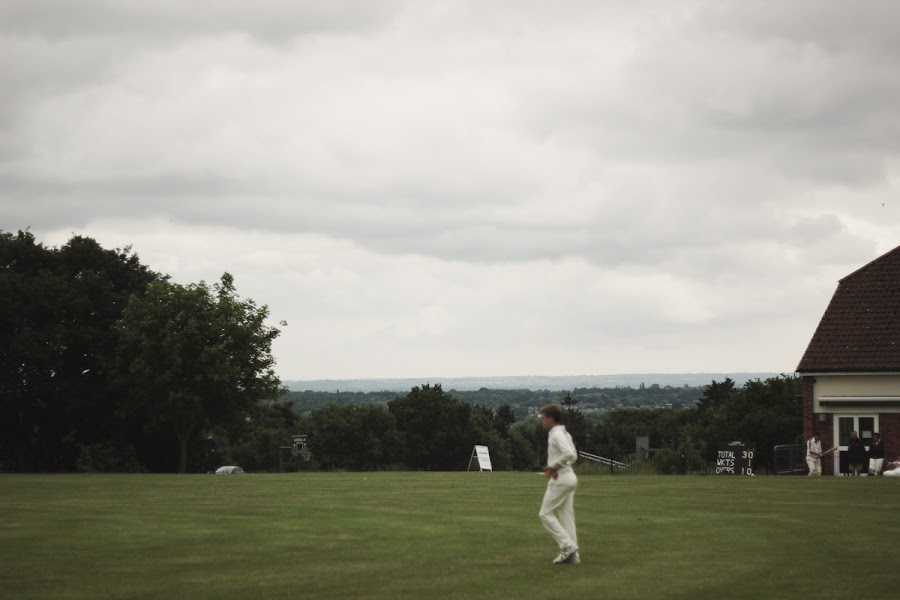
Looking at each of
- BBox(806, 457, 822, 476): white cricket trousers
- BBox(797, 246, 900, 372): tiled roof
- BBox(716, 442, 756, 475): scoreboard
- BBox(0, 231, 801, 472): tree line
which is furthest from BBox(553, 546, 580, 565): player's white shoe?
BBox(0, 231, 801, 472): tree line

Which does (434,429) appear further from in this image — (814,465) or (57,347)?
(814,465)

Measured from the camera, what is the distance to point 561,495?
13641mm

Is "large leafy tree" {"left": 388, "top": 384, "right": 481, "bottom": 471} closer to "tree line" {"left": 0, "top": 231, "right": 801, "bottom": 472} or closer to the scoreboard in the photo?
"tree line" {"left": 0, "top": 231, "right": 801, "bottom": 472}

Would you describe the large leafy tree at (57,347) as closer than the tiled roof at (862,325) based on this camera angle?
No

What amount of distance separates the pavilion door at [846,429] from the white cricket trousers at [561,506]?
29.3 m

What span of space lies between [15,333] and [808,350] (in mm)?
35891

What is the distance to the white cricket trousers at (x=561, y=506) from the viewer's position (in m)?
13.6

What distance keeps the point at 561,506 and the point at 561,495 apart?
0.20 meters

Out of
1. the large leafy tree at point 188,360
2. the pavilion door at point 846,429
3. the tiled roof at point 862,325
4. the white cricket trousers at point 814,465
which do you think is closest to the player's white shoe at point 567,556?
the white cricket trousers at point 814,465

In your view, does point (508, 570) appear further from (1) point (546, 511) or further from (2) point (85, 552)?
(2) point (85, 552)

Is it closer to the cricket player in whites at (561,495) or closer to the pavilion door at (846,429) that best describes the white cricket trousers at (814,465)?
the pavilion door at (846,429)

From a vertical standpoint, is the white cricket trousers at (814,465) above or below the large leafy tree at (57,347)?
below

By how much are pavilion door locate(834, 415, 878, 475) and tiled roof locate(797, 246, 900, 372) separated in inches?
71.2

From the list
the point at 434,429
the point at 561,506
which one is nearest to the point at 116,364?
the point at 561,506
